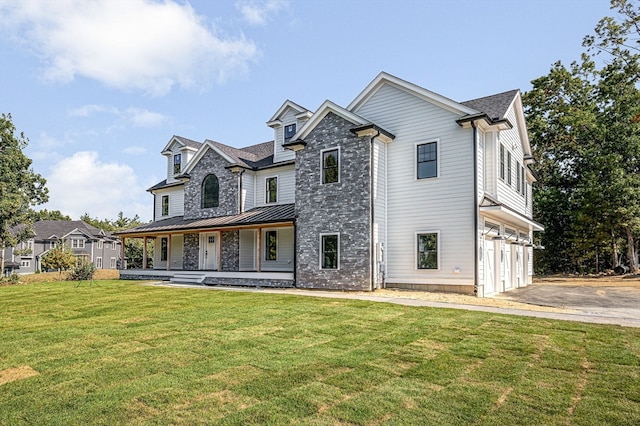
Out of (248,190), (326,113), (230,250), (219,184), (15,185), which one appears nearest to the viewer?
(326,113)

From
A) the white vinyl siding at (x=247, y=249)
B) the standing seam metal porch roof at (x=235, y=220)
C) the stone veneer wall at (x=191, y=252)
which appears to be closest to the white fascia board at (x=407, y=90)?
the standing seam metal porch roof at (x=235, y=220)

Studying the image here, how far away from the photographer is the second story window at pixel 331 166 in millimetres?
17750

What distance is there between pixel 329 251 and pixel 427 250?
4062mm

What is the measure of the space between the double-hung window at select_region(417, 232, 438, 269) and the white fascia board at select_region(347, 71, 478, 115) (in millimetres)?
4950

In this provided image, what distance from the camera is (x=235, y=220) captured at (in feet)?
70.6

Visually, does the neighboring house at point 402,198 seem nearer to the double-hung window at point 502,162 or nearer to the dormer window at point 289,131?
the double-hung window at point 502,162

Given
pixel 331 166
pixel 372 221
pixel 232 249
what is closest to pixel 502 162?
pixel 372 221

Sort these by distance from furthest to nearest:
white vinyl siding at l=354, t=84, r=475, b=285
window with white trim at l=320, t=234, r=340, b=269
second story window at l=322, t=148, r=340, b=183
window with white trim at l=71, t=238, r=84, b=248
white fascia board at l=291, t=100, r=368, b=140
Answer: window with white trim at l=71, t=238, r=84, b=248 < second story window at l=322, t=148, r=340, b=183 < window with white trim at l=320, t=234, r=340, b=269 < white fascia board at l=291, t=100, r=368, b=140 < white vinyl siding at l=354, t=84, r=475, b=285

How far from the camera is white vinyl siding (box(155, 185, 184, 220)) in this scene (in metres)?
27.6

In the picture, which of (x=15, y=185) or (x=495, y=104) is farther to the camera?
(x=15, y=185)

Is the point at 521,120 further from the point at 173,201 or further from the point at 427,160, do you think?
the point at 173,201

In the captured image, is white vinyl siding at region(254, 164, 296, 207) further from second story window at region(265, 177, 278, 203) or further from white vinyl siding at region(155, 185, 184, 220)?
white vinyl siding at region(155, 185, 184, 220)

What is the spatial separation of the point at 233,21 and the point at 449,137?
9.04 metres

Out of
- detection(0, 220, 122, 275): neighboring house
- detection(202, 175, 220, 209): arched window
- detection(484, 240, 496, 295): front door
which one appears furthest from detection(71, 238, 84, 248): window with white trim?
detection(484, 240, 496, 295): front door
